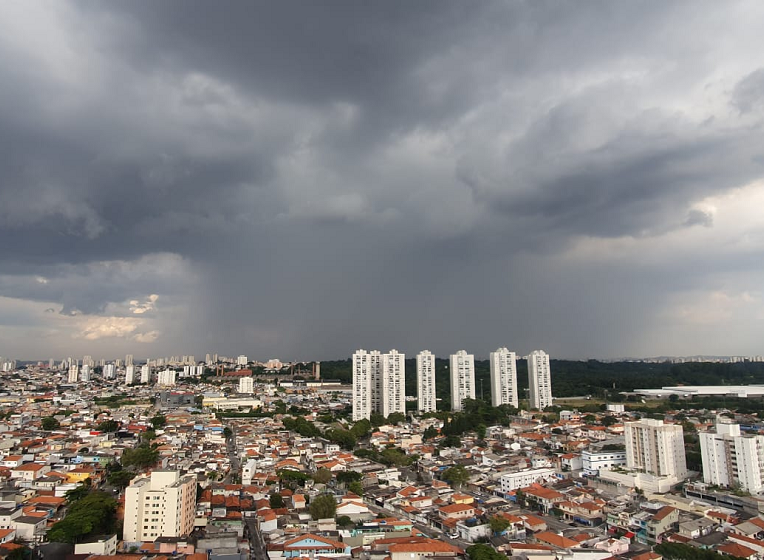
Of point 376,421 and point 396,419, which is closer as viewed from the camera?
A: point 376,421

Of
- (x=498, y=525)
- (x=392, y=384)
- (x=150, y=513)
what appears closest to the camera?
(x=150, y=513)

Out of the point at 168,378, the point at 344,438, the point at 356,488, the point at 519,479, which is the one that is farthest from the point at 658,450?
the point at 168,378

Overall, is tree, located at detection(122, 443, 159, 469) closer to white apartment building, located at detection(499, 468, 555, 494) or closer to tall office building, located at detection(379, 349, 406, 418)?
white apartment building, located at detection(499, 468, 555, 494)

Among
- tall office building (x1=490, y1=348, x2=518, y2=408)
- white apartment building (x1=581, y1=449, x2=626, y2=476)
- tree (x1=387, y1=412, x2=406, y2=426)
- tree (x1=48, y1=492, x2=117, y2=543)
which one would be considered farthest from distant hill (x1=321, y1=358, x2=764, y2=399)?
tree (x1=48, y1=492, x2=117, y2=543)

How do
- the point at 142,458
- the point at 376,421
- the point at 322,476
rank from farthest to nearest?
the point at 376,421
the point at 142,458
the point at 322,476

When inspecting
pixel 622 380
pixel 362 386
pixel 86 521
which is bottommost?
pixel 86 521

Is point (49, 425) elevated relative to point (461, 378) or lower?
lower

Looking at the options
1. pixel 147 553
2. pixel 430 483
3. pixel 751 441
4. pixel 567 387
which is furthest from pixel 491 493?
pixel 567 387

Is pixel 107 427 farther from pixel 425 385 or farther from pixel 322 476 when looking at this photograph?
pixel 425 385

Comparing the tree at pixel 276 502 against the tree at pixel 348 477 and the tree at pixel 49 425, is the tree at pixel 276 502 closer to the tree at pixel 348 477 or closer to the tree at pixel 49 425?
the tree at pixel 348 477
